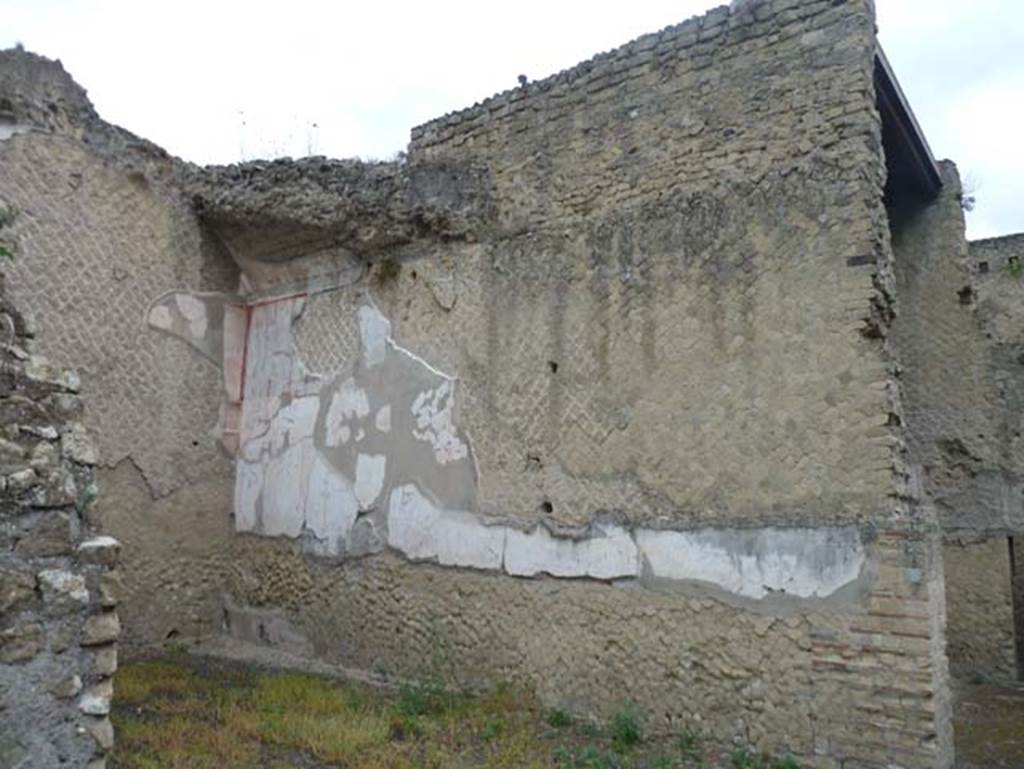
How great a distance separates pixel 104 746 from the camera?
2930 mm

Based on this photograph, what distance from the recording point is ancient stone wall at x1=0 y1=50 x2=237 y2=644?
5918 mm

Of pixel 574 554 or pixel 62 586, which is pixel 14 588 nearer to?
pixel 62 586

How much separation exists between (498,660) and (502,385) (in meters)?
1.73

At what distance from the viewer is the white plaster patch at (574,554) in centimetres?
479

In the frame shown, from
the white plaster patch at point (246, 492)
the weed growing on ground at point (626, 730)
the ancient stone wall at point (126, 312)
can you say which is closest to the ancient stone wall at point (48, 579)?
the weed growing on ground at point (626, 730)

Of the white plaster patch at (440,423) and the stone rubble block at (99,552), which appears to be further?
the white plaster patch at (440,423)

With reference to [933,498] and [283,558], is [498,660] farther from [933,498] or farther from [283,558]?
[933,498]

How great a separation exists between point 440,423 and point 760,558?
2.37 meters

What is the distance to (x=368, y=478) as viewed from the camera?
20.1 ft

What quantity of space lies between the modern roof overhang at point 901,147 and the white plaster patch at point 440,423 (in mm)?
3308

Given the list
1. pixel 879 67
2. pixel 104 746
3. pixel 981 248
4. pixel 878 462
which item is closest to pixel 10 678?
pixel 104 746

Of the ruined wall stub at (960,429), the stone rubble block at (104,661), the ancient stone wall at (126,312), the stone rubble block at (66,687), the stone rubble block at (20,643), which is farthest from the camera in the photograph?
the ruined wall stub at (960,429)

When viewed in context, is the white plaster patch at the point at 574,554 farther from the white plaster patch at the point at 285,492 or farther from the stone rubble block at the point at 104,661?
the stone rubble block at the point at 104,661

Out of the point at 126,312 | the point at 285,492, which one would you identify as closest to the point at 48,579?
the point at 285,492
